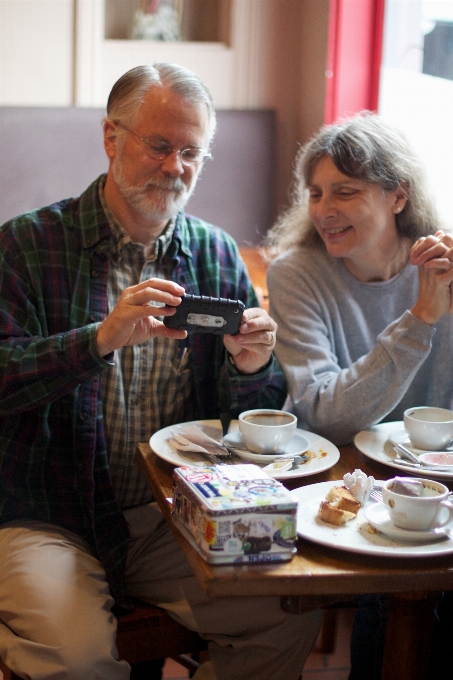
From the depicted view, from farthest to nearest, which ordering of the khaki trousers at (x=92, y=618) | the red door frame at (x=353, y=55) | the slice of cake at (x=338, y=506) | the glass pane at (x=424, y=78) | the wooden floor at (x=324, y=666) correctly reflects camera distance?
the red door frame at (x=353, y=55) → the glass pane at (x=424, y=78) → the wooden floor at (x=324, y=666) → the khaki trousers at (x=92, y=618) → the slice of cake at (x=338, y=506)

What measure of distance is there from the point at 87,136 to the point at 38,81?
30 cm

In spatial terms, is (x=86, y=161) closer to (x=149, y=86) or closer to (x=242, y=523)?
(x=149, y=86)

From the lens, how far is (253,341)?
61.1 inches

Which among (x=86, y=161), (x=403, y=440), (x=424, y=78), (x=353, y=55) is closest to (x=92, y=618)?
(x=403, y=440)

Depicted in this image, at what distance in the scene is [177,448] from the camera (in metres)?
1.42

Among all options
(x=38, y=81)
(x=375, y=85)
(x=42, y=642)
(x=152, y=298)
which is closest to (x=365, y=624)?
(x=42, y=642)

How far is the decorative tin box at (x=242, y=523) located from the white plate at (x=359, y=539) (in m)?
0.06

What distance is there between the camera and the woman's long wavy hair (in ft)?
5.87

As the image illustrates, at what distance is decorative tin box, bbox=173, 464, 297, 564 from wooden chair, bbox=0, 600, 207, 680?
1.40 ft

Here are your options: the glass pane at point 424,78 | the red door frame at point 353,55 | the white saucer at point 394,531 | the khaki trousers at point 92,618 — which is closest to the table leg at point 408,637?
the white saucer at point 394,531

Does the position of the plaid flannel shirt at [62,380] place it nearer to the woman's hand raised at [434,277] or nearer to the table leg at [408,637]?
the woman's hand raised at [434,277]

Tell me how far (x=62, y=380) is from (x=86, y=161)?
57.0 inches

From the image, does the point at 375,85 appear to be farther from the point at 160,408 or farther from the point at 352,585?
the point at 352,585

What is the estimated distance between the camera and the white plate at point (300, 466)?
1.34m
